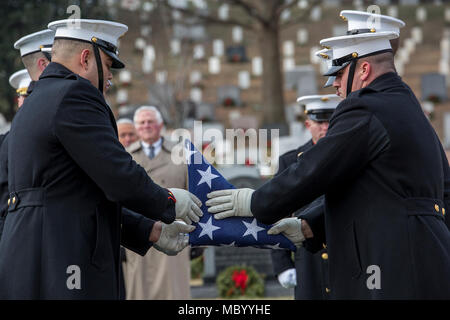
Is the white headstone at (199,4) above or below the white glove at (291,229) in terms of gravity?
above

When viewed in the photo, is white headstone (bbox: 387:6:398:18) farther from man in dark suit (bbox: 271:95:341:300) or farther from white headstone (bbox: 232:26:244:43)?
man in dark suit (bbox: 271:95:341:300)

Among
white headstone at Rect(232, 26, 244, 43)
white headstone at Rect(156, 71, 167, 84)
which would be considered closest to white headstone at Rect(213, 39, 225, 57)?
white headstone at Rect(232, 26, 244, 43)

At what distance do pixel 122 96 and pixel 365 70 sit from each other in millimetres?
22297

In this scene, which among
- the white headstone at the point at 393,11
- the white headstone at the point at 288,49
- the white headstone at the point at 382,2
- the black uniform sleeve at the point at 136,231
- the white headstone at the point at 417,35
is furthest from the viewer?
the white headstone at the point at 393,11

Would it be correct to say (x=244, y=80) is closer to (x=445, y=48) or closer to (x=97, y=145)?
(x=445, y=48)

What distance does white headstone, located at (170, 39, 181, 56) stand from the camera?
89.1 ft

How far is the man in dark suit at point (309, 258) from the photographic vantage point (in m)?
5.76

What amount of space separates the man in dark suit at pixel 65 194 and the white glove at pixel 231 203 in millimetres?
583

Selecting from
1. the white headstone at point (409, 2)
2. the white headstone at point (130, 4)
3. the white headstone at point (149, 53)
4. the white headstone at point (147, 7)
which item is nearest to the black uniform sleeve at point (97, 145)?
the white headstone at point (130, 4)

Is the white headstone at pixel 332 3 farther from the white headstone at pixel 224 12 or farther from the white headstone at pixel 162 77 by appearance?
the white headstone at pixel 162 77

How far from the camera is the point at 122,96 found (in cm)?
2577

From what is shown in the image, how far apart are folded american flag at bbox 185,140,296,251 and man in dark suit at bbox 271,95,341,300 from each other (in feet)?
4.17

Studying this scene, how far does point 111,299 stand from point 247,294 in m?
6.53

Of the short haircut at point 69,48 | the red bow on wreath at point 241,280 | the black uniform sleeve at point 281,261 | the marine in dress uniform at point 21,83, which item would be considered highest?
the marine in dress uniform at point 21,83
